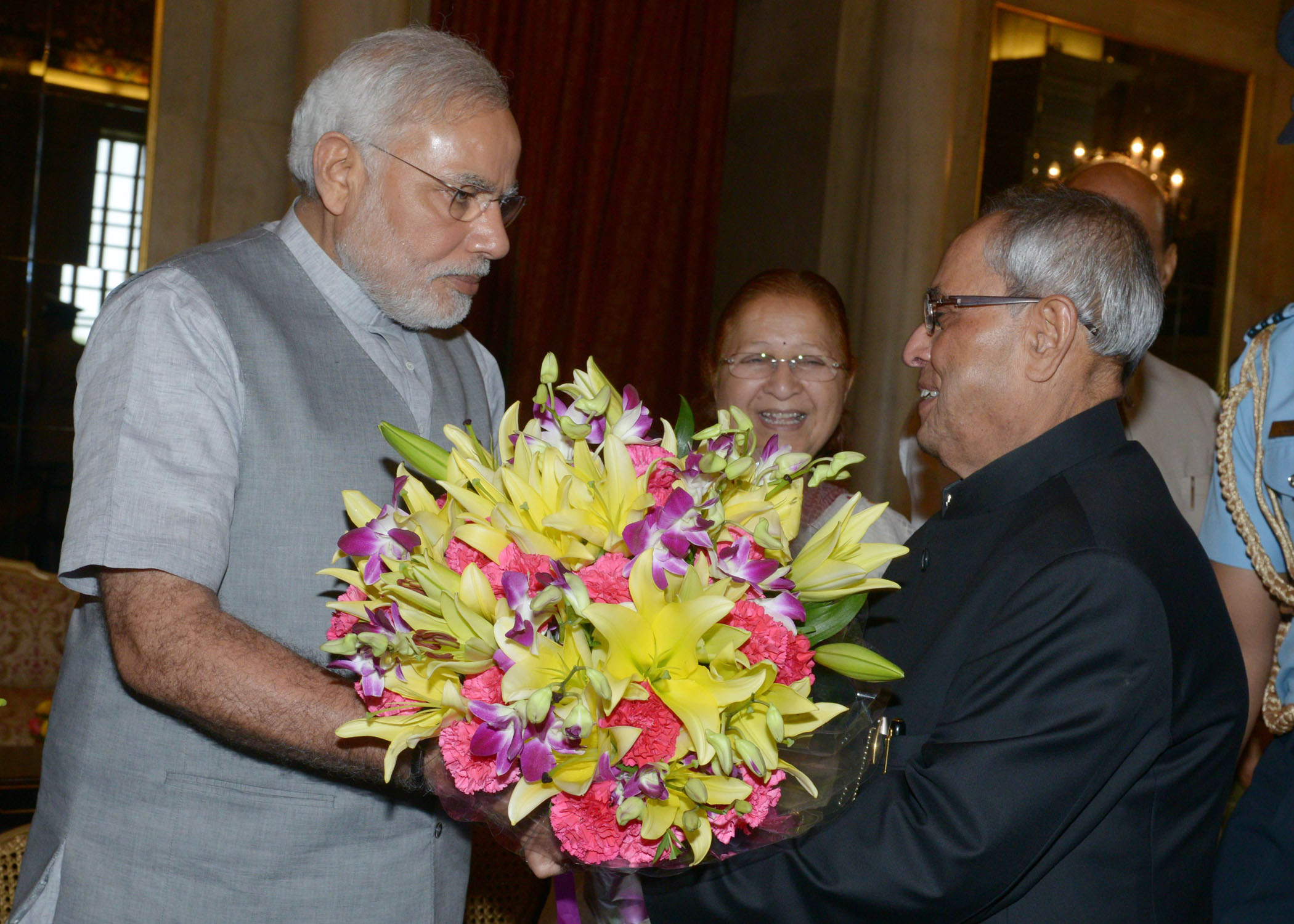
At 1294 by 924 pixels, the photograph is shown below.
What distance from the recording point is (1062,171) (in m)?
6.14

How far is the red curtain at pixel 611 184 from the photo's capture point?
5.32m

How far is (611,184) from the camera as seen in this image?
5.66 metres

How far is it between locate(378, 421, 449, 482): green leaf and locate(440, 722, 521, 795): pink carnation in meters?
0.31

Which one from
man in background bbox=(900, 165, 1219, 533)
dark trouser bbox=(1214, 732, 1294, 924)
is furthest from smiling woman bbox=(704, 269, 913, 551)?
dark trouser bbox=(1214, 732, 1294, 924)

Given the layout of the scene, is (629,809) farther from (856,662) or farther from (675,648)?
(856,662)

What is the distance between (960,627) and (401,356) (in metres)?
0.99

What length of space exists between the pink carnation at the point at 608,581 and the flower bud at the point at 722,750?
144 mm

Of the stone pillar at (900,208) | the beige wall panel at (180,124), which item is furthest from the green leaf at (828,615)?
the stone pillar at (900,208)

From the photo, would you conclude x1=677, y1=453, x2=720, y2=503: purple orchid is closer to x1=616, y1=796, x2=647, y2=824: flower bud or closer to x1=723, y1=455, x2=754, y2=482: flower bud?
x1=723, y1=455, x2=754, y2=482: flower bud

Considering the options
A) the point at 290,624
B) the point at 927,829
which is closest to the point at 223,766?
the point at 290,624

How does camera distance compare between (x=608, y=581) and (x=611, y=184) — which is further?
(x=611, y=184)

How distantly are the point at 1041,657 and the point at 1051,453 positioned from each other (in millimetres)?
372

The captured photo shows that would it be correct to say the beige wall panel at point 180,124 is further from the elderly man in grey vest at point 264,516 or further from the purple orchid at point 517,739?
the purple orchid at point 517,739

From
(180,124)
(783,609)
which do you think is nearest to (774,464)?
(783,609)
